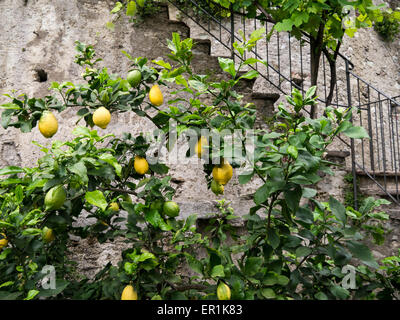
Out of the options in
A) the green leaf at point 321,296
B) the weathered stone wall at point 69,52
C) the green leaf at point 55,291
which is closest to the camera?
the green leaf at point 55,291

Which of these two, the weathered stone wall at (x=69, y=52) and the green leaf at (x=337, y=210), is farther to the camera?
the weathered stone wall at (x=69, y=52)

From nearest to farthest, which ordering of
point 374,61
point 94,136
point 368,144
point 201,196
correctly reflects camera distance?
1. point 94,136
2. point 201,196
3. point 368,144
4. point 374,61

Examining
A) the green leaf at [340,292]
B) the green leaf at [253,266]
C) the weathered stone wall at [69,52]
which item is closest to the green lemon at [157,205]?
the green leaf at [253,266]

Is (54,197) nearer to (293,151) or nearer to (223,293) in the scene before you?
(223,293)

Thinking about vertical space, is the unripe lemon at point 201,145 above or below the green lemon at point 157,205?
above

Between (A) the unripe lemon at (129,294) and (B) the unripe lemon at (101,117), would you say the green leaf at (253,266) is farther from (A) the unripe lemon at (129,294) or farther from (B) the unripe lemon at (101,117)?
(B) the unripe lemon at (101,117)

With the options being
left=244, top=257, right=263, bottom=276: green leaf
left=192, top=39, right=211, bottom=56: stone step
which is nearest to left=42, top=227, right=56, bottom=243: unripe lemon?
left=244, top=257, right=263, bottom=276: green leaf

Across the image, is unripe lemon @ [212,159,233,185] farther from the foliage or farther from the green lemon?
the green lemon

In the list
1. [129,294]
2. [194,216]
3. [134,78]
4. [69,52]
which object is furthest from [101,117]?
[69,52]

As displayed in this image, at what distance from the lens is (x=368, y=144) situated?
13.9ft
